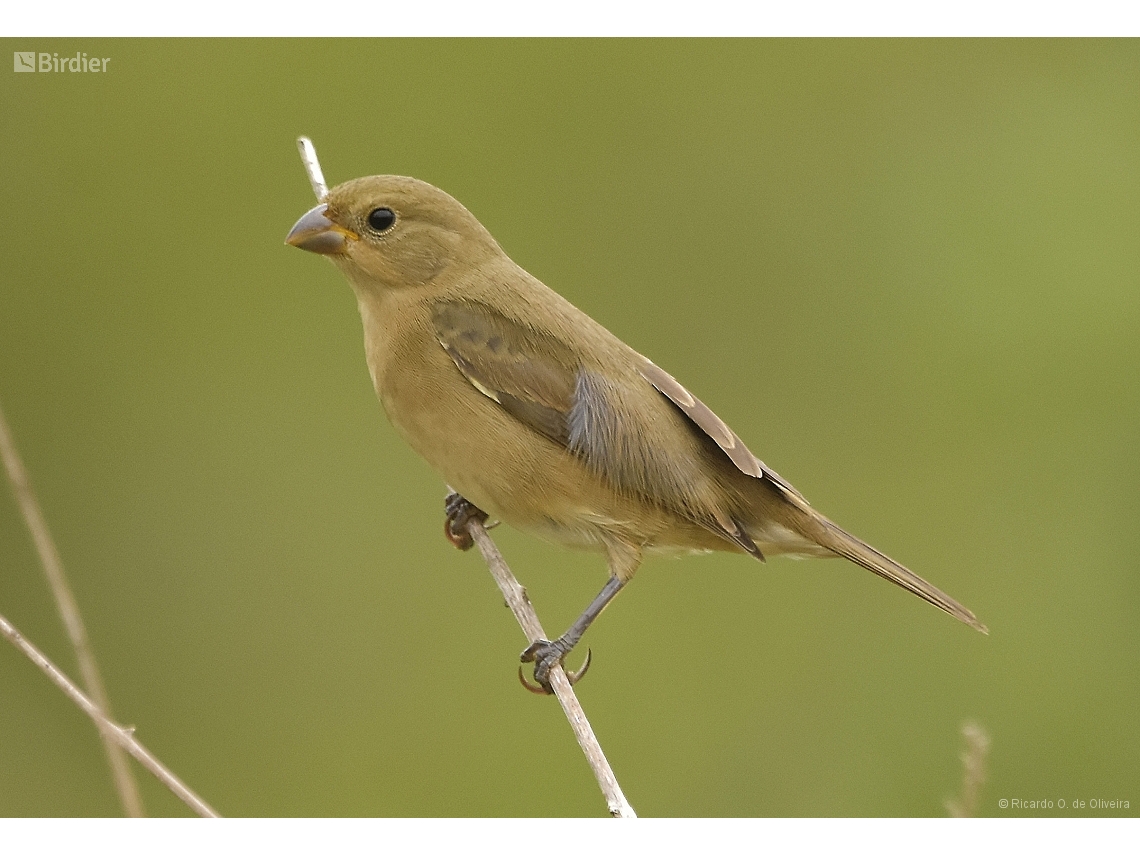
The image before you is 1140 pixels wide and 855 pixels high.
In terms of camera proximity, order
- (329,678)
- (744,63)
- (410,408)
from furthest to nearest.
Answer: (744,63) < (329,678) < (410,408)

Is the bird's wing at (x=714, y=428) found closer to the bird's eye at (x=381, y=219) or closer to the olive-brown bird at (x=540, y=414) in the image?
the olive-brown bird at (x=540, y=414)

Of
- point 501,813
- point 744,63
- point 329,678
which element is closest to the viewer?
point 501,813

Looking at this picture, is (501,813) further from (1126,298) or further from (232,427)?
(1126,298)

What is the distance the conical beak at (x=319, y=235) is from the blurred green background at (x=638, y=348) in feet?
5.34

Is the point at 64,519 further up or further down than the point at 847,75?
further down

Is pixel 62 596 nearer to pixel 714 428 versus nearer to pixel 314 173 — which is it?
pixel 314 173

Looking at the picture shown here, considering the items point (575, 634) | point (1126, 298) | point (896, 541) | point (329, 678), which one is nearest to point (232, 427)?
point (329, 678)

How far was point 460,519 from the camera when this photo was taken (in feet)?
16.3

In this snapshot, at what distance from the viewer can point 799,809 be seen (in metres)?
5.33

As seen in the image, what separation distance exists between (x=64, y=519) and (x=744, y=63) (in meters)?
3.88

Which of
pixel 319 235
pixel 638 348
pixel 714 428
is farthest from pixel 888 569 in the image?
pixel 638 348

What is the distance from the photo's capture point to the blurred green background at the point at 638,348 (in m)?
5.90

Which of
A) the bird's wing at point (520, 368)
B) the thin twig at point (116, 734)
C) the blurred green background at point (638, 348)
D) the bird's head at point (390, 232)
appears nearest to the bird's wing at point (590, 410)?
the bird's wing at point (520, 368)

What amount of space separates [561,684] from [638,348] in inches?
104
